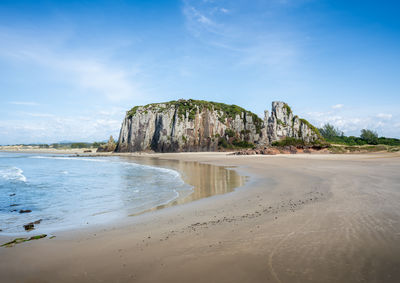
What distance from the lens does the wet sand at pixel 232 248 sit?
11.5 feet

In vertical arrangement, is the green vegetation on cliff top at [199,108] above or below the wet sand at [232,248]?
above

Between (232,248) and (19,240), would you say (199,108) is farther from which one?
(232,248)

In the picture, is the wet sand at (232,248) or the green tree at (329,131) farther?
the green tree at (329,131)

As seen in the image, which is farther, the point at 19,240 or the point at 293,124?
the point at 293,124

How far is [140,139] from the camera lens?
227ft

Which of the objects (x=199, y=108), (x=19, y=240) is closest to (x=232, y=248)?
(x=19, y=240)

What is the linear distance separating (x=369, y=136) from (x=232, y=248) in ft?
269

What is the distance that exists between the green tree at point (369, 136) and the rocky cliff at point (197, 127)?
13.2m

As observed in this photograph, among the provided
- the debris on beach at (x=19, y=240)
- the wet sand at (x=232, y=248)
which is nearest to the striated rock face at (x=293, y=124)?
the wet sand at (x=232, y=248)

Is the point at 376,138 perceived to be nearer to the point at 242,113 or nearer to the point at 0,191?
the point at 242,113

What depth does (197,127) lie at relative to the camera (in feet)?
219

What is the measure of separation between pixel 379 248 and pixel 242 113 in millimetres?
69787

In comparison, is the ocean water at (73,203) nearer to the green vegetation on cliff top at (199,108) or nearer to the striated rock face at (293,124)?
the green vegetation on cliff top at (199,108)

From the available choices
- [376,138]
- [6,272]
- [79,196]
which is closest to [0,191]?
[79,196]
